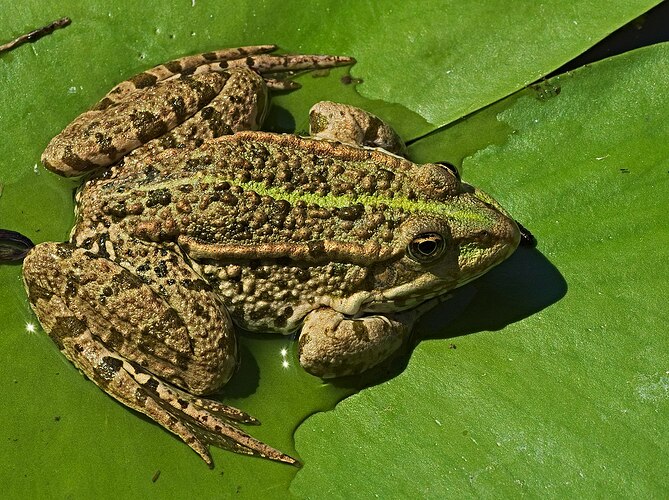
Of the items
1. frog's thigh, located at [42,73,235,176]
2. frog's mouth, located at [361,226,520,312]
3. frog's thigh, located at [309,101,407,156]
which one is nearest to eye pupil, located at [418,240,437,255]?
frog's mouth, located at [361,226,520,312]

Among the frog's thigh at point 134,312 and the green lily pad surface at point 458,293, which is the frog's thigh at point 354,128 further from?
the frog's thigh at point 134,312

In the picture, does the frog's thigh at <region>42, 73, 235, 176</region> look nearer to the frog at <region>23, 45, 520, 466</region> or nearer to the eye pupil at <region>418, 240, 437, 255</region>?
the frog at <region>23, 45, 520, 466</region>

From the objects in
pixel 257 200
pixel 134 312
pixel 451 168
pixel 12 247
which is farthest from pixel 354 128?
pixel 12 247

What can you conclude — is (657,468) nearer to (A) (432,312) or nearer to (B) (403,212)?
(A) (432,312)

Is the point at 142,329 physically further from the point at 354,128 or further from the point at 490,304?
the point at 490,304

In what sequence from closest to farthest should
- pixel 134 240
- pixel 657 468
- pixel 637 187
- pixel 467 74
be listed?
pixel 657 468
pixel 134 240
pixel 637 187
pixel 467 74

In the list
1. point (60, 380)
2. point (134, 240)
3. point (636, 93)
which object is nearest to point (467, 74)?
point (636, 93)

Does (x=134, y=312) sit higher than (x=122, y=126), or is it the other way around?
(x=122, y=126)
